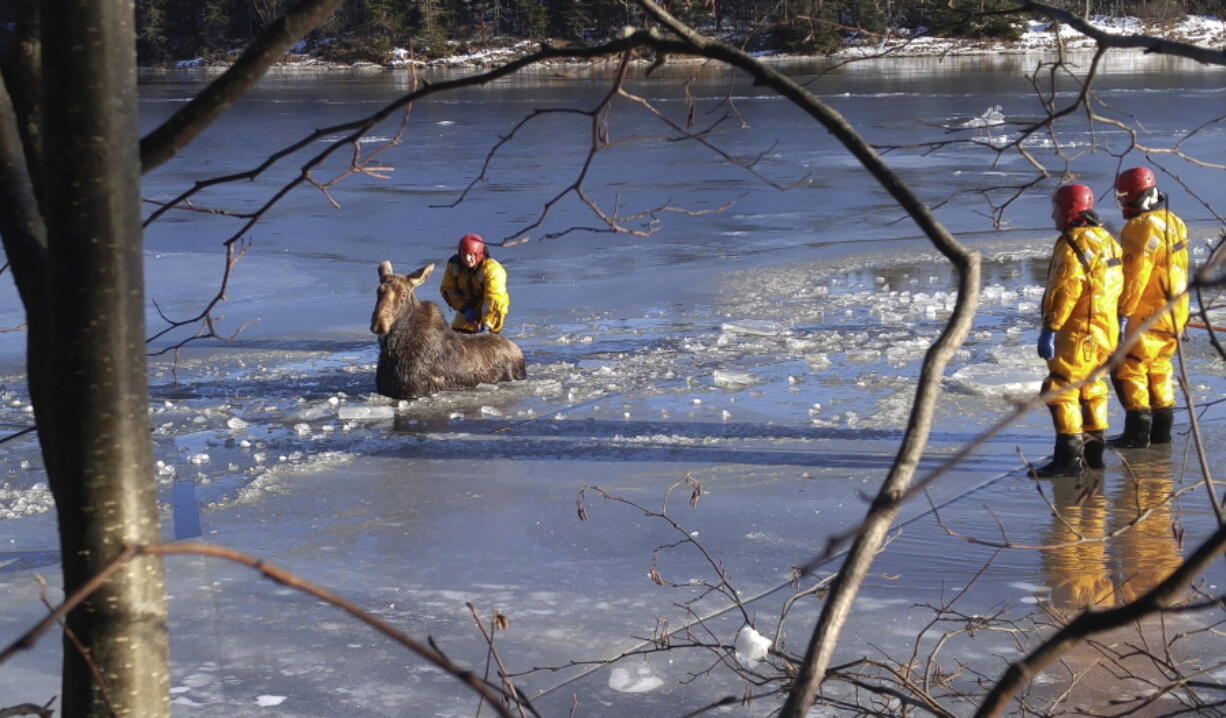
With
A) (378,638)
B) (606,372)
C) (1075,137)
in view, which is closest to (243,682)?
(378,638)

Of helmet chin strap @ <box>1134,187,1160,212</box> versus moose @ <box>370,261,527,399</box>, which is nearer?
helmet chin strap @ <box>1134,187,1160,212</box>

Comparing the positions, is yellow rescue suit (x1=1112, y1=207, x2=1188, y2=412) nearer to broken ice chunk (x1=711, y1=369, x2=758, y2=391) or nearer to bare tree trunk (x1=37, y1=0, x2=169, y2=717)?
broken ice chunk (x1=711, y1=369, x2=758, y2=391)

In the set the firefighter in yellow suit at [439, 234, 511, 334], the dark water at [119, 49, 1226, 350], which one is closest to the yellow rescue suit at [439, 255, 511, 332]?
the firefighter in yellow suit at [439, 234, 511, 334]

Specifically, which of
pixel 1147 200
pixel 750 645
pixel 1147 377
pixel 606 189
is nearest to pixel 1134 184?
pixel 1147 200

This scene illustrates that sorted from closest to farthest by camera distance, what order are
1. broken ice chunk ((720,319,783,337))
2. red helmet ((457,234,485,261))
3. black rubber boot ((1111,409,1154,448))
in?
black rubber boot ((1111,409,1154,448))
red helmet ((457,234,485,261))
broken ice chunk ((720,319,783,337))

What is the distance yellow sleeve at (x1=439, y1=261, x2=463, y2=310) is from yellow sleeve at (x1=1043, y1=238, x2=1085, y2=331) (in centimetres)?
427

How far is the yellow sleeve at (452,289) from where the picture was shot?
361 inches

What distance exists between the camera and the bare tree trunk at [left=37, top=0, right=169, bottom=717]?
1.46 metres

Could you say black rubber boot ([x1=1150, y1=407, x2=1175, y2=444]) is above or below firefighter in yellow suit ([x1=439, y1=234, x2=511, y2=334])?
below

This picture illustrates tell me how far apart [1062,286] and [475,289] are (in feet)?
13.7

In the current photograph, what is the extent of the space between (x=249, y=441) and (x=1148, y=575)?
465 cm

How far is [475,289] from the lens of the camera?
909cm

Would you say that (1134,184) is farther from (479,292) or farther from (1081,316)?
(479,292)

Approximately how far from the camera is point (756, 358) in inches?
349
